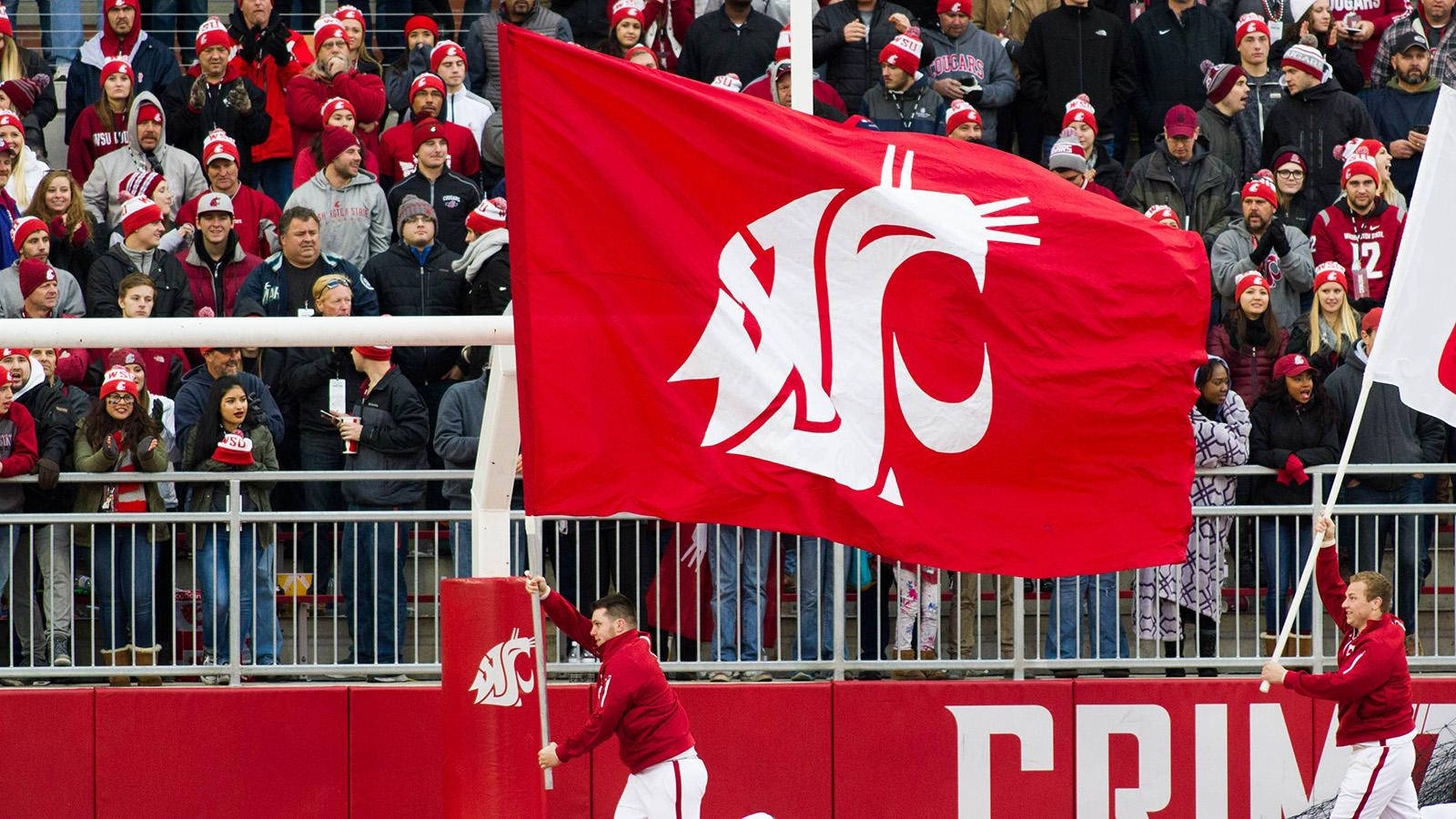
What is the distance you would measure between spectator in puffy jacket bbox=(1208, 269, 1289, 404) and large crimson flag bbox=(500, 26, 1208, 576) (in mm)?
4916

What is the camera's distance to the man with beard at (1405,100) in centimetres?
1688

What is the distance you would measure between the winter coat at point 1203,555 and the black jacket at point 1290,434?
201 millimetres

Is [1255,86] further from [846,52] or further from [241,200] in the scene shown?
[241,200]

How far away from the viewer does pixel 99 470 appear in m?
12.6

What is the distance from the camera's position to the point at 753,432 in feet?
29.3

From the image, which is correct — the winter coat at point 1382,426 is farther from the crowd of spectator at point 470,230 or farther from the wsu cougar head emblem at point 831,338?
the wsu cougar head emblem at point 831,338

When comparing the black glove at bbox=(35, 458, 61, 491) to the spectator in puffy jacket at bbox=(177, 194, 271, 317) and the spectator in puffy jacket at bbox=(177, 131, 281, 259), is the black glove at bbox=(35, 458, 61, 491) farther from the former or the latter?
the spectator in puffy jacket at bbox=(177, 131, 281, 259)

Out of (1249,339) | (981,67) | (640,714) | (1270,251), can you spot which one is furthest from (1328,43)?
(640,714)

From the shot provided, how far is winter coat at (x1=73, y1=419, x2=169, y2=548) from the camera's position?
41.0 feet

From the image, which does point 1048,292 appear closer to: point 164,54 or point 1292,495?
point 1292,495

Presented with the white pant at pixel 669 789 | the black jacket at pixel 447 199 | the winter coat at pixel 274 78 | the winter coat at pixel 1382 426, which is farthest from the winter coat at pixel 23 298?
the winter coat at pixel 1382 426

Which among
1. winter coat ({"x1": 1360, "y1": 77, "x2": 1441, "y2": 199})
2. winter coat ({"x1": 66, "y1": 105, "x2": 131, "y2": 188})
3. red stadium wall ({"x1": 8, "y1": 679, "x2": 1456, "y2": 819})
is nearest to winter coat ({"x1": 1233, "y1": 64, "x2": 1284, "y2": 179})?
winter coat ({"x1": 1360, "y1": 77, "x2": 1441, "y2": 199})

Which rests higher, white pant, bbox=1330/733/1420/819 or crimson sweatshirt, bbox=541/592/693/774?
crimson sweatshirt, bbox=541/592/693/774

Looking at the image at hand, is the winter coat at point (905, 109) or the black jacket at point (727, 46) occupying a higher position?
the black jacket at point (727, 46)
